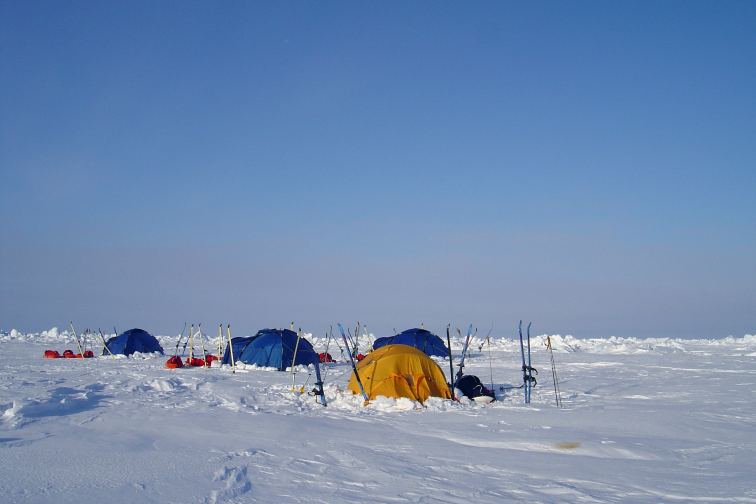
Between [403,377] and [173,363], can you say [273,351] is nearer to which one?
[173,363]

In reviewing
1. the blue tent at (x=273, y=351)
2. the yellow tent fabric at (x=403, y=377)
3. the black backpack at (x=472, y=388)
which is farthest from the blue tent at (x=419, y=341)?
the yellow tent fabric at (x=403, y=377)

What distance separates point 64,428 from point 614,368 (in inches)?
882

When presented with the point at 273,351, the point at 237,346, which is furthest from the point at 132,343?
the point at 273,351

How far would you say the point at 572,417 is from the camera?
13.0 metres

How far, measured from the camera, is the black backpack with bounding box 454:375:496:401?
15.3 m

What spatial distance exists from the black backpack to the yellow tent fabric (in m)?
0.76

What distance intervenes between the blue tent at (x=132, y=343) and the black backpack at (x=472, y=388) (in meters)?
Result: 19.7

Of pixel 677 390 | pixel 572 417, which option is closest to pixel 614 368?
pixel 677 390

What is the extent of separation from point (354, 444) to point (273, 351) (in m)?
14.0

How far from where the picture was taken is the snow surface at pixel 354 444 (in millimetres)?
6809

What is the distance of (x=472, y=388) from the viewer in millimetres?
15672

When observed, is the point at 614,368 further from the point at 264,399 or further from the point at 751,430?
the point at 264,399

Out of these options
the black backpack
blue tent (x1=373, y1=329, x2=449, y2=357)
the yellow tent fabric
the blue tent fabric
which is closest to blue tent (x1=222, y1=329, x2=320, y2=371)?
the blue tent fabric

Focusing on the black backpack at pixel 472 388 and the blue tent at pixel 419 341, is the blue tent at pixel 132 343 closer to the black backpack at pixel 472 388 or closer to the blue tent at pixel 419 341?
the blue tent at pixel 419 341
